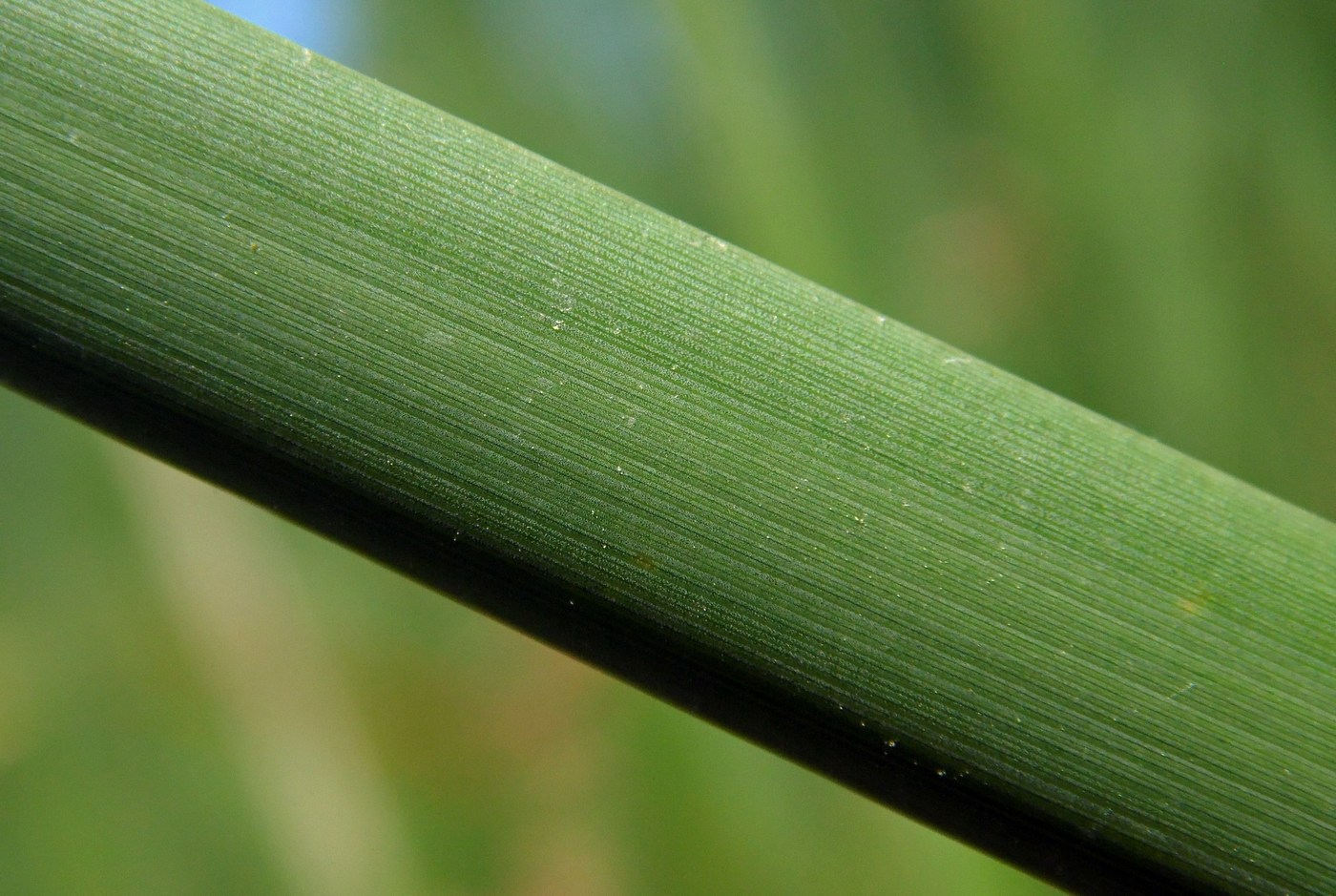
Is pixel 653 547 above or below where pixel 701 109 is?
below

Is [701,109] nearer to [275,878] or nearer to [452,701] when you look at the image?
[452,701]

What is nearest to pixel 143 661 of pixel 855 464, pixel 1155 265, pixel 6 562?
pixel 6 562

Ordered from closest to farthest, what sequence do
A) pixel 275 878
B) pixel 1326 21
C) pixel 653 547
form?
1. pixel 653 547
2. pixel 1326 21
3. pixel 275 878

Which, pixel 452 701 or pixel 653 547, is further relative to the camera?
pixel 452 701

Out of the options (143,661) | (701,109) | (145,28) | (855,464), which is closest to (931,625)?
(855,464)

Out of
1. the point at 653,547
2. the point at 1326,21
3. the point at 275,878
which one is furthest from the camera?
the point at 275,878

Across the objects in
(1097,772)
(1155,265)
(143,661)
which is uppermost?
(1155,265)
